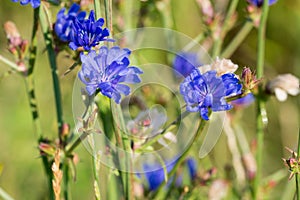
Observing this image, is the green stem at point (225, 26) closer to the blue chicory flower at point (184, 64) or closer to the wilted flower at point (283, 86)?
the blue chicory flower at point (184, 64)

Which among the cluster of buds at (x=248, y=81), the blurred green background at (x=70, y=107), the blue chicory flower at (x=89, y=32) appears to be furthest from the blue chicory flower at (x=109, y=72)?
the blurred green background at (x=70, y=107)

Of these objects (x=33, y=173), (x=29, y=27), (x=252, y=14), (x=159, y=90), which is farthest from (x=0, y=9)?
(x=252, y=14)

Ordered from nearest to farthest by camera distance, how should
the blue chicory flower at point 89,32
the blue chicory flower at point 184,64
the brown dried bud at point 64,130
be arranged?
the blue chicory flower at point 89,32 < the brown dried bud at point 64,130 < the blue chicory flower at point 184,64

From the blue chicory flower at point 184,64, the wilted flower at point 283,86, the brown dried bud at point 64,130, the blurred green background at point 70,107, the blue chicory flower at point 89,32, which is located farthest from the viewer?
the blurred green background at point 70,107

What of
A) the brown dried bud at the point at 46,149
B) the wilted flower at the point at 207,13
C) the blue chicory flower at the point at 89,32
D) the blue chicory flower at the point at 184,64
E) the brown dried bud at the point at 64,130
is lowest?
the brown dried bud at the point at 46,149

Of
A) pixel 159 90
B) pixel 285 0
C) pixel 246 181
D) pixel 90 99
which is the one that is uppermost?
pixel 285 0

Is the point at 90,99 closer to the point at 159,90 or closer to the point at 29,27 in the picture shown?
the point at 159,90

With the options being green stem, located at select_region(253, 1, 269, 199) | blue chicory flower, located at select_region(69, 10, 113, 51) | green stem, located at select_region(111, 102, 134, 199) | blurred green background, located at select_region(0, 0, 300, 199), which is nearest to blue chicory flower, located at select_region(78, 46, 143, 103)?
blue chicory flower, located at select_region(69, 10, 113, 51)

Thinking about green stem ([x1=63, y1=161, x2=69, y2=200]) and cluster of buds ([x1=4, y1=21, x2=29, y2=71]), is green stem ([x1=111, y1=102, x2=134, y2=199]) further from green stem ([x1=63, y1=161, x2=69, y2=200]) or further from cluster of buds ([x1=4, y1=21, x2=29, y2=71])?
cluster of buds ([x1=4, y1=21, x2=29, y2=71])
